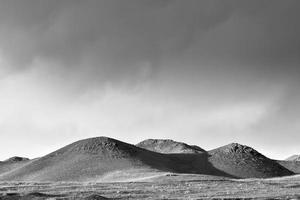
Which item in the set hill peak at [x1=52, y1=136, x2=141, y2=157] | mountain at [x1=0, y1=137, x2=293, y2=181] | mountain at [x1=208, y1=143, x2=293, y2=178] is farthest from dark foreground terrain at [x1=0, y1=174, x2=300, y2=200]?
mountain at [x1=208, y1=143, x2=293, y2=178]

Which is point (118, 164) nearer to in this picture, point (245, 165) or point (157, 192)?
point (245, 165)

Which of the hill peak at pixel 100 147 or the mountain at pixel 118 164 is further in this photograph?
the hill peak at pixel 100 147

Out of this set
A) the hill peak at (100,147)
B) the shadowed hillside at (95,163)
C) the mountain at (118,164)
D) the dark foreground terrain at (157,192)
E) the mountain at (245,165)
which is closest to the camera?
the dark foreground terrain at (157,192)

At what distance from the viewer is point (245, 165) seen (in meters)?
186

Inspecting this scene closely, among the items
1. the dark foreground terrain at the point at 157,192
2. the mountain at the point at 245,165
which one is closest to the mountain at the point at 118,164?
the mountain at the point at 245,165

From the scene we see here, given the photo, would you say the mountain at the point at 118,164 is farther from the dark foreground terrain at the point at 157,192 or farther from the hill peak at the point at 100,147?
the dark foreground terrain at the point at 157,192

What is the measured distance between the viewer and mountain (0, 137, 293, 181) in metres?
153

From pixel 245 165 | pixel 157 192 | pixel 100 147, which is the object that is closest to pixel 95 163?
pixel 100 147

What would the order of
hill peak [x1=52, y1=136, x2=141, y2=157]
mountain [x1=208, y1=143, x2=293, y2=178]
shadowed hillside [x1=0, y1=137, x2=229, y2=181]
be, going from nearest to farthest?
shadowed hillside [x1=0, y1=137, x2=229, y2=181] → hill peak [x1=52, y1=136, x2=141, y2=157] → mountain [x1=208, y1=143, x2=293, y2=178]

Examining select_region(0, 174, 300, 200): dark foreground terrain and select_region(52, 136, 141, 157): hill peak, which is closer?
select_region(0, 174, 300, 200): dark foreground terrain

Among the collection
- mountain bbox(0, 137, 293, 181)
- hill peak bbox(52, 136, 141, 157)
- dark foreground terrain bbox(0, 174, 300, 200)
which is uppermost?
hill peak bbox(52, 136, 141, 157)

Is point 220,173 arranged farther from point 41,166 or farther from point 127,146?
point 41,166

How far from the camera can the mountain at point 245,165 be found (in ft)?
589

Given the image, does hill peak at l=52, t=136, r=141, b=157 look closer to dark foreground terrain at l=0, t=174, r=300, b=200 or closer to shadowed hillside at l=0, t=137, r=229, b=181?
shadowed hillside at l=0, t=137, r=229, b=181
